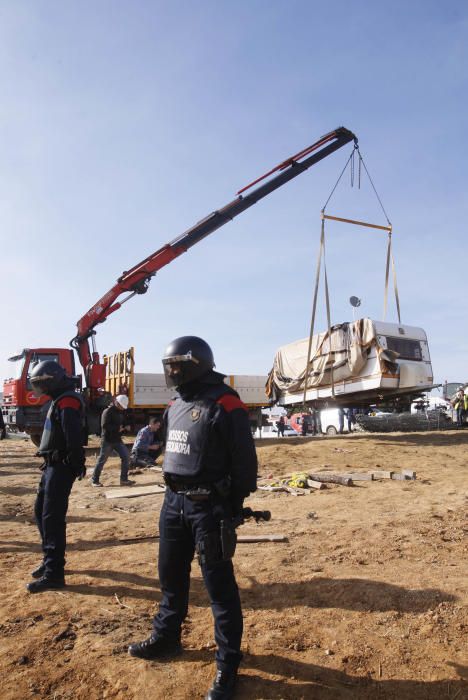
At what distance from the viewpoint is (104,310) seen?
57.0ft

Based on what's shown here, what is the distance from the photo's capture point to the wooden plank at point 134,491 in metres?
9.23

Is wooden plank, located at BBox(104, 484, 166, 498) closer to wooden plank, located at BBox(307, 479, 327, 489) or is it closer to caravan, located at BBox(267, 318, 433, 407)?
wooden plank, located at BBox(307, 479, 327, 489)

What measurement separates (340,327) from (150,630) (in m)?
13.8

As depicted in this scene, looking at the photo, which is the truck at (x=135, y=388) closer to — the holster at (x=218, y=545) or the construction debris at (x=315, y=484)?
the construction debris at (x=315, y=484)

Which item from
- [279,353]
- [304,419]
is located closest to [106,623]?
[279,353]

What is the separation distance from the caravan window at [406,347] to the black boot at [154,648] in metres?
13.4

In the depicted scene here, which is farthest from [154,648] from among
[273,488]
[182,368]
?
[273,488]

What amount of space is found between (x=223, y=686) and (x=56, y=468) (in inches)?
102

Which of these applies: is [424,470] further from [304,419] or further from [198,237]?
[304,419]

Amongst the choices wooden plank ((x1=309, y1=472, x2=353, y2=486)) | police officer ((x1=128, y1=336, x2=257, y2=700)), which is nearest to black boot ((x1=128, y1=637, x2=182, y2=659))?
police officer ((x1=128, y1=336, x2=257, y2=700))

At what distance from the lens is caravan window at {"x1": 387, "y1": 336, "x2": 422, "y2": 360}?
15531 millimetres

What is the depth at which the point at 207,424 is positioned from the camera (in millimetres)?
2955

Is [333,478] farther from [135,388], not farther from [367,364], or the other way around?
[135,388]

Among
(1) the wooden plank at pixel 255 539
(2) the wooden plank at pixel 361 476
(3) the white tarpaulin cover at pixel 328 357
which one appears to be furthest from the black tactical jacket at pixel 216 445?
(3) the white tarpaulin cover at pixel 328 357
